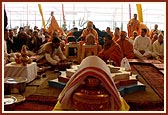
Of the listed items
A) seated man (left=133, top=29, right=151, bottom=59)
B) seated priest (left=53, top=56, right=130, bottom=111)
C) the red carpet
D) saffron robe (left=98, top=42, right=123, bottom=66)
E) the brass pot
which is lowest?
the red carpet

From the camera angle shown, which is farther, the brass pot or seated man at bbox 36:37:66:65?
seated man at bbox 36:37:66:65

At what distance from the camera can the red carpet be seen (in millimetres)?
2666

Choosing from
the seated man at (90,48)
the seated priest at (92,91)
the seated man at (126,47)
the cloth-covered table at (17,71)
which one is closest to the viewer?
the seated priest at (92,91)

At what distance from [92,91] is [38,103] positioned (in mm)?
1056

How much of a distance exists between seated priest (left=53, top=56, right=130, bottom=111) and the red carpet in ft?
2.63

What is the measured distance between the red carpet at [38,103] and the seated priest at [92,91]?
802mm

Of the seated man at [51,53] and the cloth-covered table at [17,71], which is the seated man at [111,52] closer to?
the seated man at [51,53]

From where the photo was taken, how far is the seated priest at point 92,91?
186 centimetres

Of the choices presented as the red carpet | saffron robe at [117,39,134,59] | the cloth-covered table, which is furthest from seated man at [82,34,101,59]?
the red carpet

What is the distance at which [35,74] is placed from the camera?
12.6ft

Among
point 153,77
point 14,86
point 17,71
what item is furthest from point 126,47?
point 14,86

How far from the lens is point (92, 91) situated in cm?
189

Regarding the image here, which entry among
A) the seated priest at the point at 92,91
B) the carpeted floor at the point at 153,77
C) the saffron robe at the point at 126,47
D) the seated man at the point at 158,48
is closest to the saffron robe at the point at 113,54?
the carpeted floor at the point at 153,77

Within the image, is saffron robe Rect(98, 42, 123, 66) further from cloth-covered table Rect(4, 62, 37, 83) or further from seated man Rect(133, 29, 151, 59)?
seated man Rect(133, 29, 151, 59)
